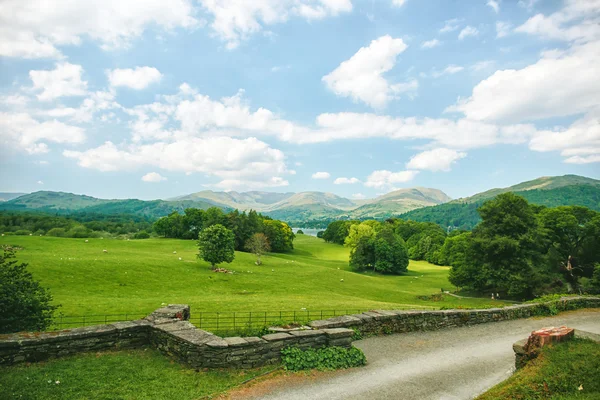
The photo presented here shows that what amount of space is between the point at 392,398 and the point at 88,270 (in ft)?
138

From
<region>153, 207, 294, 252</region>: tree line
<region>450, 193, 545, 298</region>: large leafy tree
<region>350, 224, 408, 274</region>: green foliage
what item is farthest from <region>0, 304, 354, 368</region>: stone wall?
<region>153, 207, 294, 252</region>: tree line

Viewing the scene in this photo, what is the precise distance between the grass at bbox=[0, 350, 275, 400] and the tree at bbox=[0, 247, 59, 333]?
3.47m

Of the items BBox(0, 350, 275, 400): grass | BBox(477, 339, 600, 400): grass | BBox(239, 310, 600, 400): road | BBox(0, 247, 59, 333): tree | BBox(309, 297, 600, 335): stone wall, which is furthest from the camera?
BBox(309, 297, 600, 335): stone wall

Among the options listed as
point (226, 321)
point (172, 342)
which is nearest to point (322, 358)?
point (172, 342)

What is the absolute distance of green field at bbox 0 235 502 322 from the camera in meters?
29.1

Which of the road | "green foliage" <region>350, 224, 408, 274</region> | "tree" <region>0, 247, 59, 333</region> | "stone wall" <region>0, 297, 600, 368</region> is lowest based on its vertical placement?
"green foliage" <region>350, 224, 408, 274</region>

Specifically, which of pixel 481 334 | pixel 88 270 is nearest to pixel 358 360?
pixel 481 334

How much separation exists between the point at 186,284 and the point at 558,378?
131 feet

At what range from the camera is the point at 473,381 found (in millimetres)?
10703

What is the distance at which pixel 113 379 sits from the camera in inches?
385

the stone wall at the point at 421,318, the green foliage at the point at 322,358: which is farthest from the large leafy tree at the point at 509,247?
the green foliage at the point at 322,358

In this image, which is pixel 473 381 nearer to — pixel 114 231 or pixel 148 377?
pixel 148 377

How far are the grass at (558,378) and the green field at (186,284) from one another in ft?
59.0

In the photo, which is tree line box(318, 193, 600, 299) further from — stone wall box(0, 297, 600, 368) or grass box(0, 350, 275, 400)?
grass box(0, 350, 275, 400)
